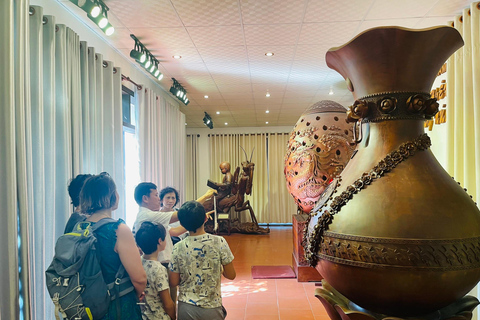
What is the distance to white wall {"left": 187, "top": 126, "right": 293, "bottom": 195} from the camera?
10.0m

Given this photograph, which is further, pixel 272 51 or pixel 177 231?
pixel 272 51

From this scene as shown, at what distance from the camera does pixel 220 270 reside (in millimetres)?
1796

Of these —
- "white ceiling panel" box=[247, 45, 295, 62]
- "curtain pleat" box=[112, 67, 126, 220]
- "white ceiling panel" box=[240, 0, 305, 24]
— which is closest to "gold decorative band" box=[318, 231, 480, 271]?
"white ceiling panel" box=[240, 0, 305, 24]

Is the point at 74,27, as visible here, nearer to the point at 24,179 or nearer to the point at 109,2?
the point at 109,2

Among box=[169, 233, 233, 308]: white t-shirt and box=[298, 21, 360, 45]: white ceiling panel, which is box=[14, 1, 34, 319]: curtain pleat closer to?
box=[169, 233, 233, 308]: white t-shirt

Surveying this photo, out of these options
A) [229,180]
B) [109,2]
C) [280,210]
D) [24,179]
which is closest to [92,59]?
[109,2]

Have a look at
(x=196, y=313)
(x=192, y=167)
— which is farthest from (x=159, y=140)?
(x=192, y=167)

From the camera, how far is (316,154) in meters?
2.62

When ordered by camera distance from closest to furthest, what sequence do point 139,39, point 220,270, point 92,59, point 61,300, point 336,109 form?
point 61,300 → point 220,270 → point 336,109 → point 92,59 → point 139,39

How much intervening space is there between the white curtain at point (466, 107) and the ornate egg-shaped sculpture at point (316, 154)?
0.91 m

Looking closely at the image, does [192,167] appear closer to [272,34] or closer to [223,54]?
[223,54]

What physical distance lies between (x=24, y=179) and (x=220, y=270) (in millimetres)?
1224

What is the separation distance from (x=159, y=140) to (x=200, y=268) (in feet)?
11.9

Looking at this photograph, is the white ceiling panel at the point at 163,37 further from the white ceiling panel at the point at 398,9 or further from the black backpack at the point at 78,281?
the black backpack at the point at 78,281
